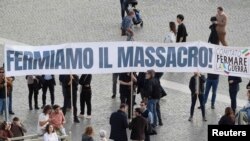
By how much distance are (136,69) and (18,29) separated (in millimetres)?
7994

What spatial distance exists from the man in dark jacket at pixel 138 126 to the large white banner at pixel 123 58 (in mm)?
2333

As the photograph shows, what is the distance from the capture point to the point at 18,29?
107 feet

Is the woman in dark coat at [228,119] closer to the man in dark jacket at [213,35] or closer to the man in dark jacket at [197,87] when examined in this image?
the man in dark jacket at [197,87]

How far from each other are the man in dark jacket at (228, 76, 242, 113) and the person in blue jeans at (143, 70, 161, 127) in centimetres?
209

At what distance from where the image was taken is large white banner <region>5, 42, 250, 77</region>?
25.0 m

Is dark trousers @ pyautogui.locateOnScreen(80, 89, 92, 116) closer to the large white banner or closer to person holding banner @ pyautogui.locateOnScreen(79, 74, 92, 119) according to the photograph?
person holding banner @ pyautogui.locateOnScreen(79, 74, 92, 119)

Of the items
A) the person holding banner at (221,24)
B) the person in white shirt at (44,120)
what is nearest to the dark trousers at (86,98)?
the person in white shirt at (44,120)

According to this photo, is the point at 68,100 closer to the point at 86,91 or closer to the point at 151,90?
the point at 86,91

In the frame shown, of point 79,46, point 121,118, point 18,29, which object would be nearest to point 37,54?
point 79,46

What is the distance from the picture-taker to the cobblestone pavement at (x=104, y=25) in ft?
90.6

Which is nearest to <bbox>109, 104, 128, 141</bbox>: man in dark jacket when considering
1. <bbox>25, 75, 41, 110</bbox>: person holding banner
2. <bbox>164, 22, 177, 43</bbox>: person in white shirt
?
<bbox>25, 75, 41, 110</bbox>: person holding banner

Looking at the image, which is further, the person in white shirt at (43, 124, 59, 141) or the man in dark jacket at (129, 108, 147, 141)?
the man in dark jacket at (129, 108, 147, 141)

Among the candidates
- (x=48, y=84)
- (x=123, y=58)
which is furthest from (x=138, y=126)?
(x=48, y=84)

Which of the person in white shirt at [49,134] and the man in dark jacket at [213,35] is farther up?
the man in dark jacket at [213,35]
